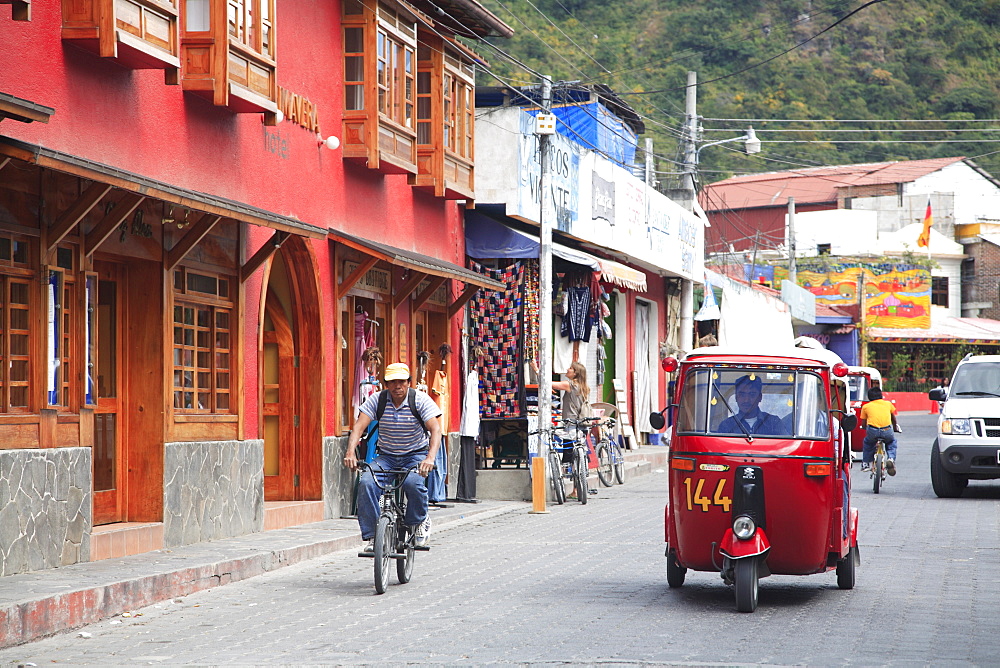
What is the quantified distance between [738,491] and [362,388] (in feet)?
29.5

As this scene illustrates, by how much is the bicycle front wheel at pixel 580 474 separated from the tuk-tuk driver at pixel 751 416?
10399 mm

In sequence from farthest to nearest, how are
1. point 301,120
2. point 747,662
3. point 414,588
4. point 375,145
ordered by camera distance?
point 375,145 < point 301,120 < point 414,588 < point 747,662

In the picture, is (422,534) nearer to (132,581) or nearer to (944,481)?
(132,581)

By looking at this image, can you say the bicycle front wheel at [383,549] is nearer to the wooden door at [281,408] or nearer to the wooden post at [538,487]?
the wooden door at [281,408]

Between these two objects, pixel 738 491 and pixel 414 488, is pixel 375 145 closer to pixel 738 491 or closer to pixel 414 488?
pixel 414 488

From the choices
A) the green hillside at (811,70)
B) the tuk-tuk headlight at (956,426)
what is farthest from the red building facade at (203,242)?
the green hillside at (811,70)

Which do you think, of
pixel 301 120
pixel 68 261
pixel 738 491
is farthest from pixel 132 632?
pixel 301 120

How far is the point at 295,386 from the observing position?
55.8ft

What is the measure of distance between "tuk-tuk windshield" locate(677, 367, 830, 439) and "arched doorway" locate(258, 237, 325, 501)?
23.7ft

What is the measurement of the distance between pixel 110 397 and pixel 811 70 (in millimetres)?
65306

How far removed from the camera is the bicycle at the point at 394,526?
11.2m

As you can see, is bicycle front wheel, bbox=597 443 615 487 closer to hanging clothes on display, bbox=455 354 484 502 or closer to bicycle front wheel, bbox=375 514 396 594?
hanging clothes on display, bbox=455 354 484 502

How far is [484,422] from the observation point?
21.9 m

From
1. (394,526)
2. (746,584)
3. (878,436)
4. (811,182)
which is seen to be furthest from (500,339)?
(811,182)
